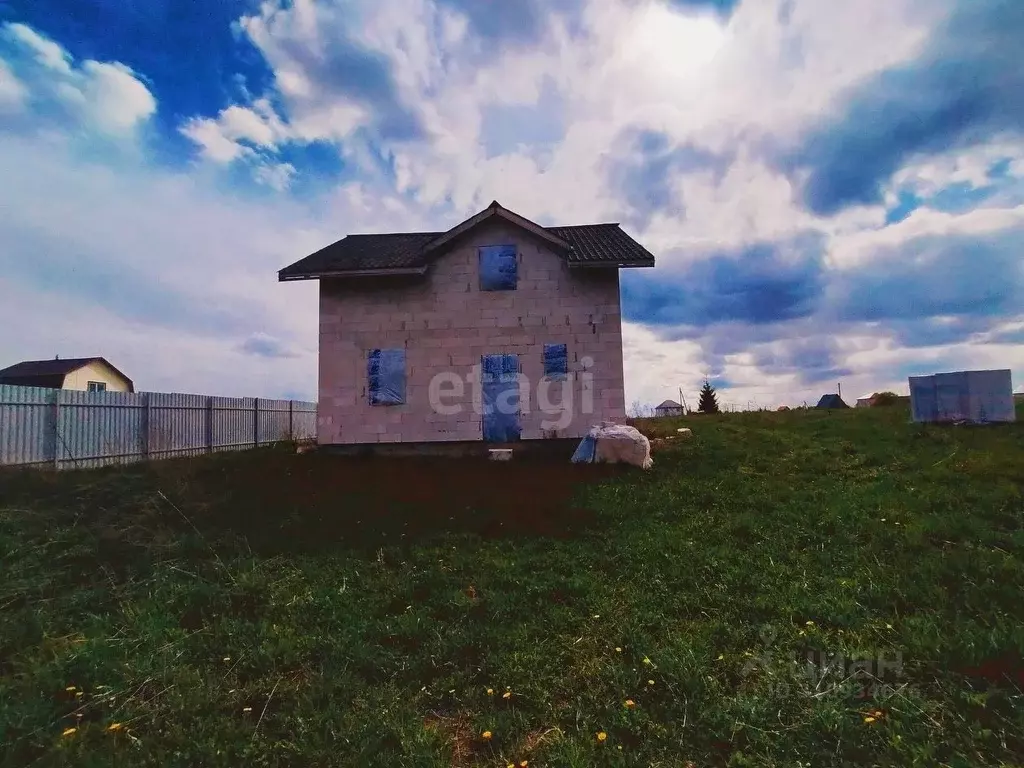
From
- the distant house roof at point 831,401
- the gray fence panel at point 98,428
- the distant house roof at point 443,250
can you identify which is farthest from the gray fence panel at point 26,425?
the distant house roof at point 831,401

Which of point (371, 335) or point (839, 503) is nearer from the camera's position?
point (839, 503)

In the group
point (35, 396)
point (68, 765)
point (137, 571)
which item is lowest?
point (68, 765)

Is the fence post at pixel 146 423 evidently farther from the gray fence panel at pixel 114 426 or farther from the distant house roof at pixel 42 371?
the distant house roof at pixel 42 371

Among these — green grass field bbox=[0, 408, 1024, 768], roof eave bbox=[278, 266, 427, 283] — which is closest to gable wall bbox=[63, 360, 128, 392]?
roof eave bbox=[278, 266, 427, 283]

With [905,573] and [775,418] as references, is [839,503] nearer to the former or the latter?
[905,573]

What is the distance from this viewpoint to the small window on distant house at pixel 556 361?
13.5 metres

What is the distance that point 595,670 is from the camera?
165 inches

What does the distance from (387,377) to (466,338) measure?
227 centimetres

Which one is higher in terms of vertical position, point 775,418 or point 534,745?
point 775,418

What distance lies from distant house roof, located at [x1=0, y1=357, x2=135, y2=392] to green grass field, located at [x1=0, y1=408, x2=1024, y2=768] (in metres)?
26.9

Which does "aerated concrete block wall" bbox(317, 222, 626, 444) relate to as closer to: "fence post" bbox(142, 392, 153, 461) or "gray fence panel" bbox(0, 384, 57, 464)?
"fence post" bbox(142, 392, 153, 461)

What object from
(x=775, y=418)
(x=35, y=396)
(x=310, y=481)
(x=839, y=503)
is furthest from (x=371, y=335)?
(x=775, y=418)

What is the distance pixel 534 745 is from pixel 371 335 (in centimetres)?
1181

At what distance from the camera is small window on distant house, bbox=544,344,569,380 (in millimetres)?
13484
